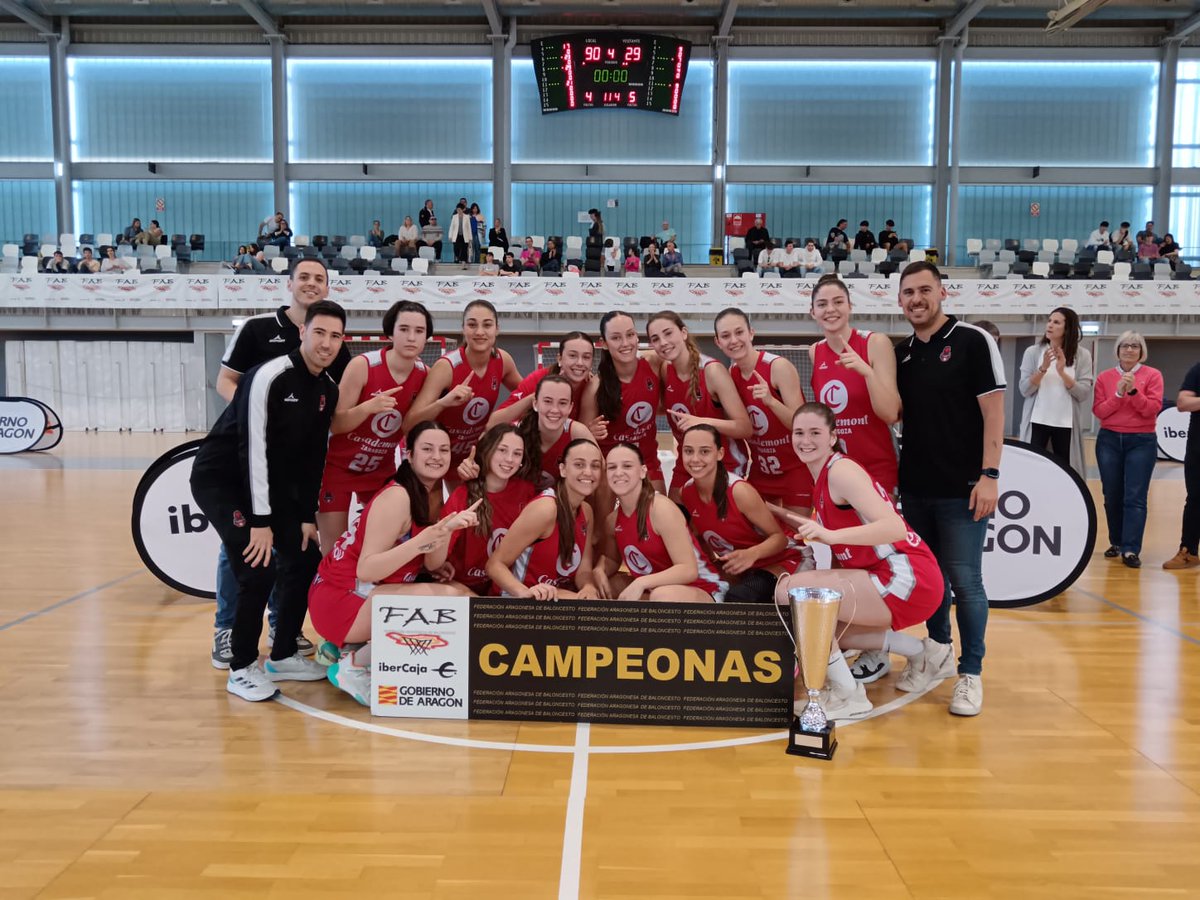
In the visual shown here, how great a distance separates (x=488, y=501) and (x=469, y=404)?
0.89 metres

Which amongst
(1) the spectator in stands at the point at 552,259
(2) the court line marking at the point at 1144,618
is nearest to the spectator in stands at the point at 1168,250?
(1) the spectator in stands at the point at 552,259

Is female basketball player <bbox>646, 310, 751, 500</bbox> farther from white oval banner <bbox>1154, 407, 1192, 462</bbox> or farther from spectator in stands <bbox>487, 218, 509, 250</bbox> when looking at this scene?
spectator in stands <bbox>487, 218, 509, 250</bbox>

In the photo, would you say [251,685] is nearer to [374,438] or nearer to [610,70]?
[374,438]

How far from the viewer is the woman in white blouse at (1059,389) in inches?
231

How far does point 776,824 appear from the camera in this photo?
104 inches

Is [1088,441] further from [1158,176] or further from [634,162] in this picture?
[634,162]

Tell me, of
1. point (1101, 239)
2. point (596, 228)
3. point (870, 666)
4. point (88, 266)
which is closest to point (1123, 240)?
point (1101, 239)

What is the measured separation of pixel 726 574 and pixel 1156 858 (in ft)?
6.49

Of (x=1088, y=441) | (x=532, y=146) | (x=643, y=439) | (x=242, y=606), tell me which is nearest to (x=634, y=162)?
(x=532, y=146)

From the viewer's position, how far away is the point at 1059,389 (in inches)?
244

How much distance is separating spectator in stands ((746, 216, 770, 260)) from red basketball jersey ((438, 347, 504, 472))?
14855mm

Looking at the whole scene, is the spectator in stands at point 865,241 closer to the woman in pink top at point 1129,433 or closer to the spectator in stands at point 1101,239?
the spectator in stands at point 1101,239

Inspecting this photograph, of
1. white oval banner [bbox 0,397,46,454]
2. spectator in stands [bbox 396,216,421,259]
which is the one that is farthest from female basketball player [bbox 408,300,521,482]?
spectator in stands [bbox 396,216,421,259]

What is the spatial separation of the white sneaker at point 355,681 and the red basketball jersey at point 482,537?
0.59 m
